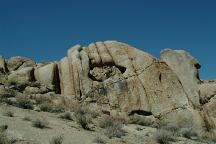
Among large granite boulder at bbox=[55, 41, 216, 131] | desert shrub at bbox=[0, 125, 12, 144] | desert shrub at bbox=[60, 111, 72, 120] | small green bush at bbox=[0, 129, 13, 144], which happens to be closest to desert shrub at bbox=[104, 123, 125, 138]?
desert shrub at bbox=[60, 111, 72, 120]

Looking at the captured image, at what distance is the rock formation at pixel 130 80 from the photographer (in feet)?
101

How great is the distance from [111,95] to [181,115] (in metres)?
5.50

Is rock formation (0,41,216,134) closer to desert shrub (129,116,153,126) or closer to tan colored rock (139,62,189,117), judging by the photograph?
tan colored rock (139,62,189,117)

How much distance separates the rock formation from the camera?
30.9 meters

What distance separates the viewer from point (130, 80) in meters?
31.8

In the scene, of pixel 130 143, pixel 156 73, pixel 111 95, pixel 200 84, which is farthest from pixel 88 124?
pixel 200 84

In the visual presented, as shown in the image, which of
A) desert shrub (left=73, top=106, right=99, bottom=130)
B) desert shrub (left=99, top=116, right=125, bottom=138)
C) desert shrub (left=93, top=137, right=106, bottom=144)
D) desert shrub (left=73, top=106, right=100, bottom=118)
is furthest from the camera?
desert shrub (left=73, top=106, right=100, bottom=118)

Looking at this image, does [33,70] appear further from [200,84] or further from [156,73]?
[200,84]

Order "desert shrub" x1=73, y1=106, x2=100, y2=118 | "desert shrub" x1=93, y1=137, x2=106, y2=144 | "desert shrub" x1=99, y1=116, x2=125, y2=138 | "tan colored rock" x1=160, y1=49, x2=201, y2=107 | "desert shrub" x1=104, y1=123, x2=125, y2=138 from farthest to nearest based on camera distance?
"tan colored rock" x1=160, y1=49, x2=201, y2=107
"desert shrub" x1=73, y1=106, x2=100, y2=118
"desert shrub" x1=99, y1=116, x2=125, y2=138
"desert shrub" x1=104, y1=123, x2=125, y2=138
"desert shrub" x1=93, y1=137, x2=106, y2=144

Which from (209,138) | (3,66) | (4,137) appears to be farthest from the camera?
(3,66)

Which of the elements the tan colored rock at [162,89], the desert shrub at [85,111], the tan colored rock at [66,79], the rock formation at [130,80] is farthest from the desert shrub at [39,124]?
the tan colored rock at [162,89]

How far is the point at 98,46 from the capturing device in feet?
112

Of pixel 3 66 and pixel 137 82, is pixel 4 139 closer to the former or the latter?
pixel 137 82

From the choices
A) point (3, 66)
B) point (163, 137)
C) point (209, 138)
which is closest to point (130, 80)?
point (209, 138)
